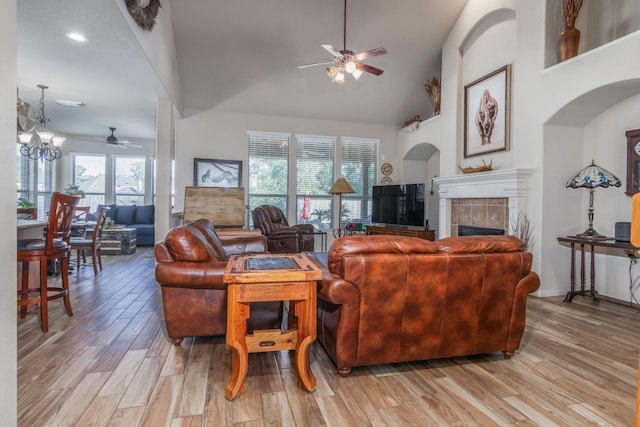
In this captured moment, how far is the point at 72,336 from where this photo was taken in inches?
106

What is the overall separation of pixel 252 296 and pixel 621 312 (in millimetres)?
3850

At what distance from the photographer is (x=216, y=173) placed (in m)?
6.64

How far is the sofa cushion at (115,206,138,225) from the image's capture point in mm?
8117

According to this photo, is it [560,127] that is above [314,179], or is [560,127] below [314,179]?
above

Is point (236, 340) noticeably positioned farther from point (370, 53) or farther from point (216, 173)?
point (216, 173)

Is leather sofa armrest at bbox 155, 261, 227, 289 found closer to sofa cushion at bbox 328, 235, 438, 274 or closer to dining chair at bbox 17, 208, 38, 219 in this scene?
sofa cushion at bbox 328, 235, 438, 274

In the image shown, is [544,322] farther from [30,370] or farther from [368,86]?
[368,86]

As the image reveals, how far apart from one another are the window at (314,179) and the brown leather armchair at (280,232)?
1223 millimetres

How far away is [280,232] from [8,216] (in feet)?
13.2

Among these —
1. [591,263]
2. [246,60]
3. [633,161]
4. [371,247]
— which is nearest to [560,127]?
[633,161]

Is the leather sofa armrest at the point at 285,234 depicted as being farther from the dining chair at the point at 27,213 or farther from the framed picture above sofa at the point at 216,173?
the dining chair at the point at 27,213

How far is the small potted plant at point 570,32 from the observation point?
12.6ft

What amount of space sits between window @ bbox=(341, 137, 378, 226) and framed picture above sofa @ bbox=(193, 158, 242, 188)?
227 cm

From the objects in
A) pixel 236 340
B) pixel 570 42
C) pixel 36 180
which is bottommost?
pixel 236 340
